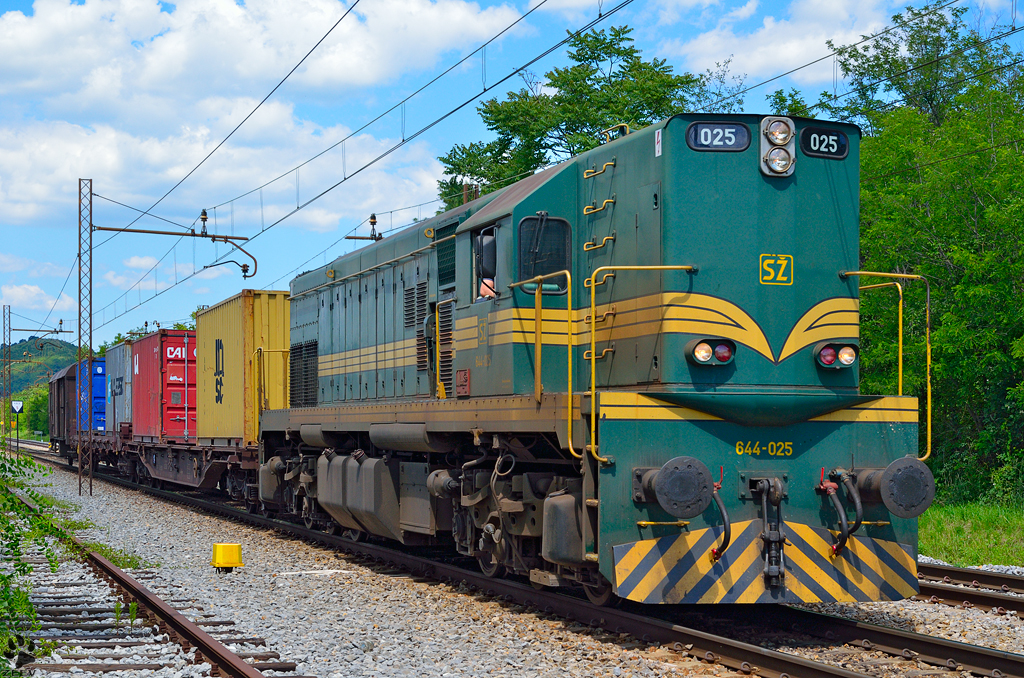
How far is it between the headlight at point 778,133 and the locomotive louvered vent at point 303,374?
882cm

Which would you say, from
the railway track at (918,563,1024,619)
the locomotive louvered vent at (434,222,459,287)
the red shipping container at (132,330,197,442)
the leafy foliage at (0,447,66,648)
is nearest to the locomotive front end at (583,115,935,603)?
the railway track at (918,563,1024,619)

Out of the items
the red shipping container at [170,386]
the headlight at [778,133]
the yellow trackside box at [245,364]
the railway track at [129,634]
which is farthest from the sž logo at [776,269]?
the red shipping container at [170,386]

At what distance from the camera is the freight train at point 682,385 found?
6.70m

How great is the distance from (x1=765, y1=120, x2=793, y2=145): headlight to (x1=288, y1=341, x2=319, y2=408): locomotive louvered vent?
882cm

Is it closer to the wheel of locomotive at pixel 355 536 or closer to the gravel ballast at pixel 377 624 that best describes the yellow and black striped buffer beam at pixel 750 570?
the gravel ballast at pixel 377 624

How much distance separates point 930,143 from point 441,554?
1276 centimetres

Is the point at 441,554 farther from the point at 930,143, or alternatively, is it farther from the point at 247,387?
the point at 930,143

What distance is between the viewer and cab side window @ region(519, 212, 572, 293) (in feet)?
26.2

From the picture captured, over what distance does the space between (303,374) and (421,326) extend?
489cm

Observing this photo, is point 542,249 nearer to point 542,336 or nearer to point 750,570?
point 542,336

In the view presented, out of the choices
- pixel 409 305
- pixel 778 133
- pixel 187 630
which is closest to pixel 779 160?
pixel 778 133

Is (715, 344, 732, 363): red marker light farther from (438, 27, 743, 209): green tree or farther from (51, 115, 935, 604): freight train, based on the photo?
(438, 27, 743, 209): green tree

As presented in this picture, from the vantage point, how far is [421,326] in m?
10.8

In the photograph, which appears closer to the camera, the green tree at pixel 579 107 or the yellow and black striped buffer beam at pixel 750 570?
the yellow and black striped buffer beam at pixel 750 570
